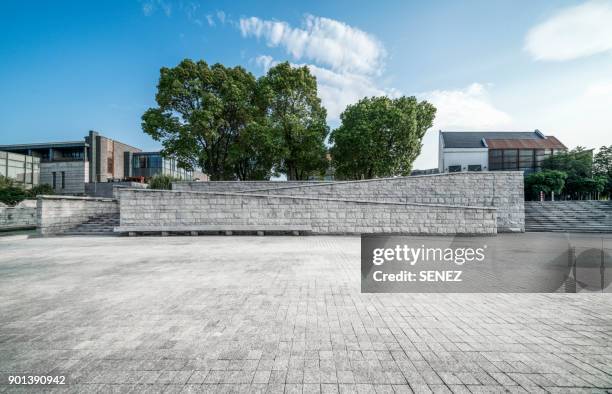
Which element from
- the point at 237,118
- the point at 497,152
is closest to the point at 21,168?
the point at 237,118

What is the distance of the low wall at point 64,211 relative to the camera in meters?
14.8

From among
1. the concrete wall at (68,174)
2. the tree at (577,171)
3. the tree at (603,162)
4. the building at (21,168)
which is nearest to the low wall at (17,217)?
the building at (21,168)

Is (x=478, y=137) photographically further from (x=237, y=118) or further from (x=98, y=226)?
(x=98, y=226)

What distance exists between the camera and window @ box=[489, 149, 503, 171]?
147ft

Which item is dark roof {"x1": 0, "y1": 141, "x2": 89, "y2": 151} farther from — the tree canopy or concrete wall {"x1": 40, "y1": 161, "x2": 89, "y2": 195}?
the tree canopy

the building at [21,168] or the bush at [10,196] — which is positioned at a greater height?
the building at [21,168]

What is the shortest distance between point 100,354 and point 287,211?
12.2 meters

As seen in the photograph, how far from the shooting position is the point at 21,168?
46750 millimetres

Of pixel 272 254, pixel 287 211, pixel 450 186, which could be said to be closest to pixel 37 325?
pixel 272 254

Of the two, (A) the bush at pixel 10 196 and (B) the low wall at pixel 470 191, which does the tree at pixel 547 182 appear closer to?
(B) the low wall at pixel 470 191

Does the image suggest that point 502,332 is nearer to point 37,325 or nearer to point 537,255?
point 37,325

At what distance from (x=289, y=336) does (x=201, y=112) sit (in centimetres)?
2125

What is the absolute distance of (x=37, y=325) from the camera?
3.94 meters

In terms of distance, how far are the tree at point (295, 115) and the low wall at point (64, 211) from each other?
48.0 feet
